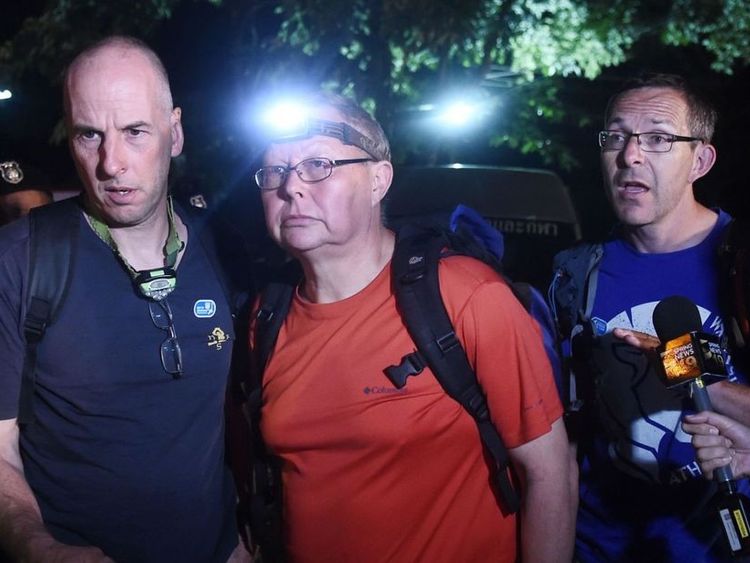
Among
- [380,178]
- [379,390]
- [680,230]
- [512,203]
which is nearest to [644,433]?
[680,230]

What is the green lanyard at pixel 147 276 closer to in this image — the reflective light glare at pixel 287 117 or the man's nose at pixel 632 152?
the reflective light glare at pixel 287 117

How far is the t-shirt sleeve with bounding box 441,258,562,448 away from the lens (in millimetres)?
2316

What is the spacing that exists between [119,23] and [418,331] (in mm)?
8189

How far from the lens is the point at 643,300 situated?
287 cm

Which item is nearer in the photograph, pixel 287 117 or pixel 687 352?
pixel 687 352

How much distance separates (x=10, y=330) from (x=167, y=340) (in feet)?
1.71

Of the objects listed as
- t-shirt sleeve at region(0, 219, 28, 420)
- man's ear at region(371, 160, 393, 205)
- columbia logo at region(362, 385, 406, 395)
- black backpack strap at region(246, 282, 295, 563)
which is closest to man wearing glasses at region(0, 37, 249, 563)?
t-shirt sleeve at region(0, 219, 28, 420)

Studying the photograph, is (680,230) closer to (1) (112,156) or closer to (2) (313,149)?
(2) (313,149)

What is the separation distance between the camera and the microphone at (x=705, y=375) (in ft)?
6.86

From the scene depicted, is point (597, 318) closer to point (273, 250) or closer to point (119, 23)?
point (273, 250)

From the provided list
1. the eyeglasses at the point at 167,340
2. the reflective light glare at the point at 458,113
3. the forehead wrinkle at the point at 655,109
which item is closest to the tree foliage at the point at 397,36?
the reflective light glare at the point at 458,113

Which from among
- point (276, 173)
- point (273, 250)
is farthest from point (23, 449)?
point (273, 250)

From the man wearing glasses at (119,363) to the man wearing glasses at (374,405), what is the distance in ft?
1.16

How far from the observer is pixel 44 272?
2504mm
